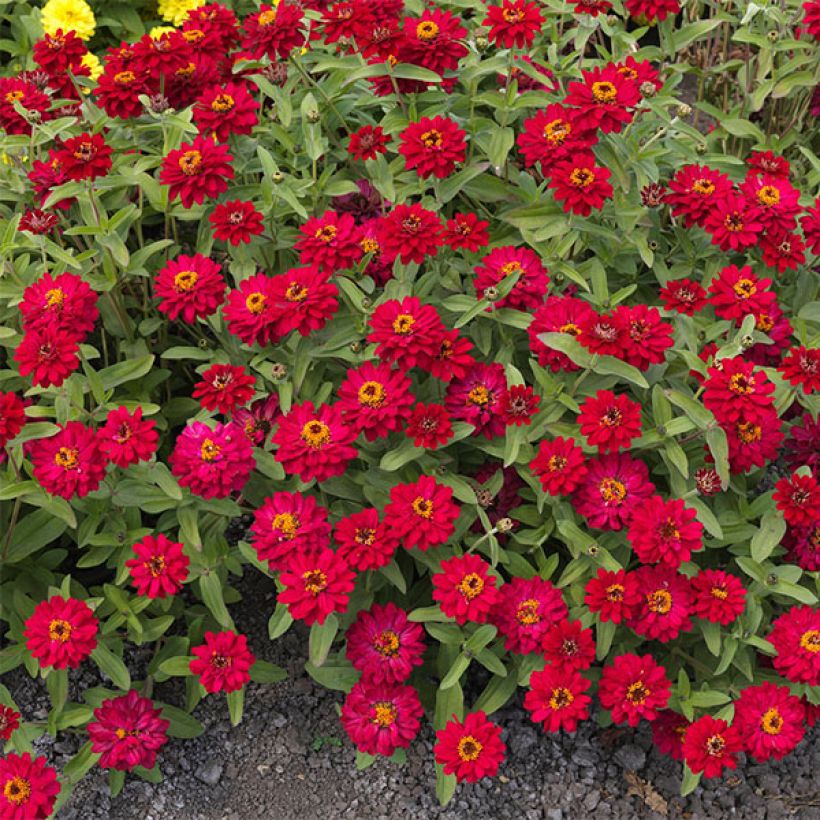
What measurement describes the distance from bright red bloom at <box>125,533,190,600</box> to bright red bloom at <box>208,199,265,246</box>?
69 cm

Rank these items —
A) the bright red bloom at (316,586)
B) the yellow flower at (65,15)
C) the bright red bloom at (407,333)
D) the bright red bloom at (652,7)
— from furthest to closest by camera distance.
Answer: the yellow flower at (65,15), the bright red bloom at (652,7), the bright red bloom at (407,333), the bright red bloom at (316,586)

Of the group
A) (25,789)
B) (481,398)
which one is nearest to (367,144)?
A: (481,398)

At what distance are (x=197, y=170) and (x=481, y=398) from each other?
82cm

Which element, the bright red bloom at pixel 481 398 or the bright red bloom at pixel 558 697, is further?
the bright red bloom at pixel 481 398

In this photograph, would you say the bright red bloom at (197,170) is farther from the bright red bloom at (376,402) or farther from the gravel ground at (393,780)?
the gravel ground at (393,780)

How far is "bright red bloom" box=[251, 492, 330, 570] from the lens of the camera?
2.31 metres

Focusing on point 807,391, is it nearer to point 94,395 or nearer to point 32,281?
point 94,395

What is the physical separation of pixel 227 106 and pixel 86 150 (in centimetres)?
35

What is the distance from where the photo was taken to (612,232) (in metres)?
2.76

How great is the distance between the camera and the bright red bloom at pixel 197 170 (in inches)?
101

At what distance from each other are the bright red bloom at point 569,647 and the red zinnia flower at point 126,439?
923 mm

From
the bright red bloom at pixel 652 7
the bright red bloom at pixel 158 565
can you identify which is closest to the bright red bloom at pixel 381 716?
the bright red bloom at pixel 158 565

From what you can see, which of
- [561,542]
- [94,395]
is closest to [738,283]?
[561,542]

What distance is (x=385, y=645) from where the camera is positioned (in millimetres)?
2506
